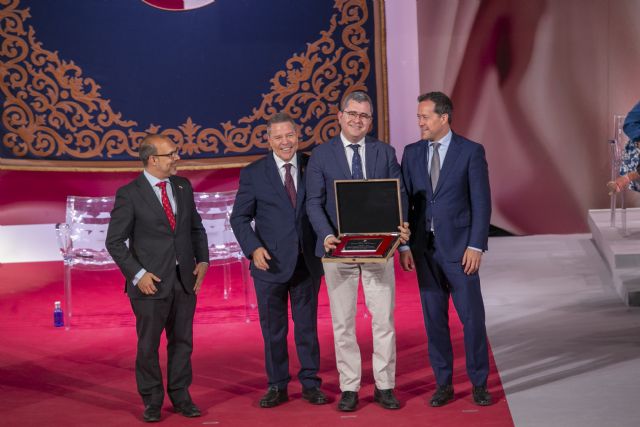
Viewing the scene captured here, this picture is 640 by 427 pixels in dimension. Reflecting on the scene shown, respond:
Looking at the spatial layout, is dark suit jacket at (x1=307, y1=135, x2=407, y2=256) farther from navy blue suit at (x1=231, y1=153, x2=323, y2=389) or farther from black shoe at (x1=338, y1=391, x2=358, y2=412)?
black shoe at (x1=338, y1=391, x2=358, y2=412)

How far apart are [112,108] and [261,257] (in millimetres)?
4932

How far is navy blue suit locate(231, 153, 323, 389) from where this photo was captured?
5.27 meters

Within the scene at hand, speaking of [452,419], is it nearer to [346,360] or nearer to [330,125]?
[346,360]

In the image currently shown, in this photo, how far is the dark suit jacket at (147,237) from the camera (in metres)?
5.02

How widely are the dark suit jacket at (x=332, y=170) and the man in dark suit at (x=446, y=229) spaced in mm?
146

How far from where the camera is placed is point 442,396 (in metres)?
5.25

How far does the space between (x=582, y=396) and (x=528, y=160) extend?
4940 mm

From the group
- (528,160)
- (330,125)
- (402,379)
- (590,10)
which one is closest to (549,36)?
(590,10)

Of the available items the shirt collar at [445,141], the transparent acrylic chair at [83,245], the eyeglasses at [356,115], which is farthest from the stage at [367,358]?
the eyeglasses at [356,115]

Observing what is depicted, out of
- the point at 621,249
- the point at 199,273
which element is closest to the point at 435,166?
the point at 199,273

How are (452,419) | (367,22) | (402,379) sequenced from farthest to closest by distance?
1. (367,22)
2. (402,379)
3. (452,419)

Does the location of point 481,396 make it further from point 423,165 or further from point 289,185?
point 289,185

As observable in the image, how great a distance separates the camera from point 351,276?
5.12 metres

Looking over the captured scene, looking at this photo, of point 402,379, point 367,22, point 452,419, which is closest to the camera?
point 452,419
